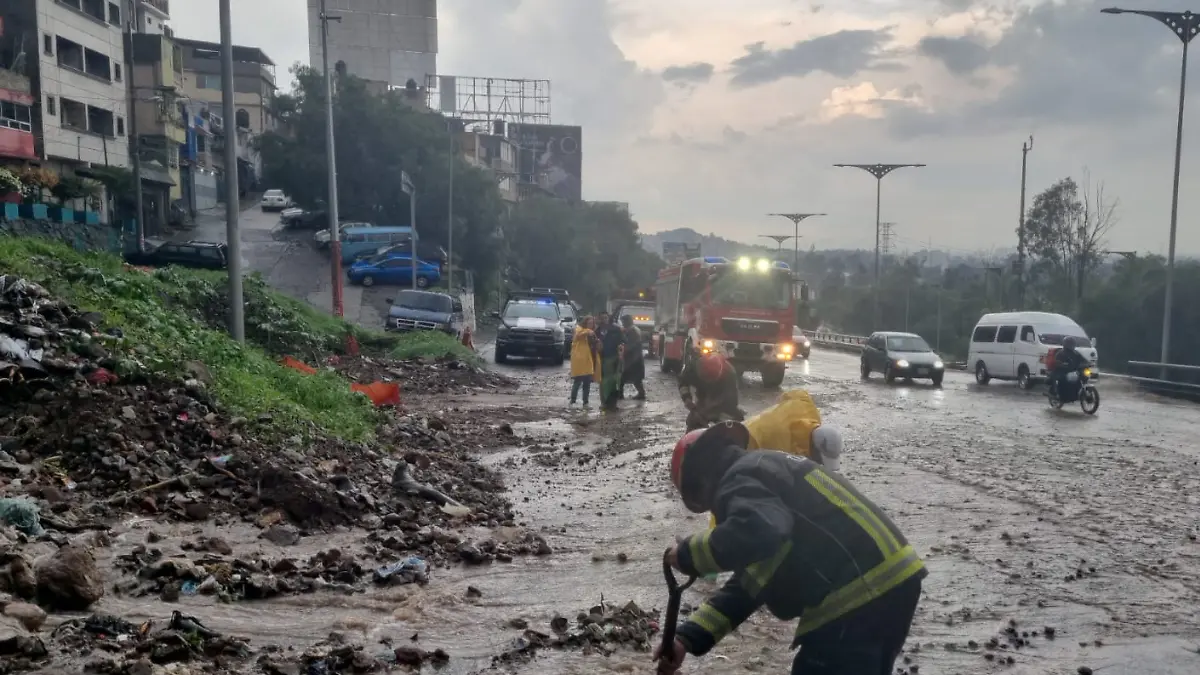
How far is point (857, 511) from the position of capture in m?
3.29

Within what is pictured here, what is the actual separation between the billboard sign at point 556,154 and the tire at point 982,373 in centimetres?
7409

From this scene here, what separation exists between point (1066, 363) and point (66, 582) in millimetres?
18736

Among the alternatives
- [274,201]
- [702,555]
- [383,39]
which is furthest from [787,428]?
[383,39]

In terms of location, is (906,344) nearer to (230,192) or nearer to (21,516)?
(230,192)

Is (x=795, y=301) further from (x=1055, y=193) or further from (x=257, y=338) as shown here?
(x=1055, y=193)

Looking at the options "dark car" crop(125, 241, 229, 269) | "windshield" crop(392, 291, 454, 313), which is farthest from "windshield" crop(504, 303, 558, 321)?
"dark car" crop(125, 241, 229, 269)

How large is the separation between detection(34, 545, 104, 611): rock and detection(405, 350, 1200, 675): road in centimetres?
170

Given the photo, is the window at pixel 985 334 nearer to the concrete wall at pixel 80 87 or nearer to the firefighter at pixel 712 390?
the firefighter at pixel 712 390

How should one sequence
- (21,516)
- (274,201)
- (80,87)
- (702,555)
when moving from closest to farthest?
(702,555) < (21,516) < (80,87) < (274,201)

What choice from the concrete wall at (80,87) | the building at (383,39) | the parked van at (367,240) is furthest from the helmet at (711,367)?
the building at (383,39)

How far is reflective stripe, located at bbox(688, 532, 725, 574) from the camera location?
10.3ft

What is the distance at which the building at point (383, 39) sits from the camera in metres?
Result: 66.1

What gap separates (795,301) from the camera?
2469 centimetres

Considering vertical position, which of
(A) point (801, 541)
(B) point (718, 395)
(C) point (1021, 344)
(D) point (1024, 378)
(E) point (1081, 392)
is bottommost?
(D) point (1024, 378)
